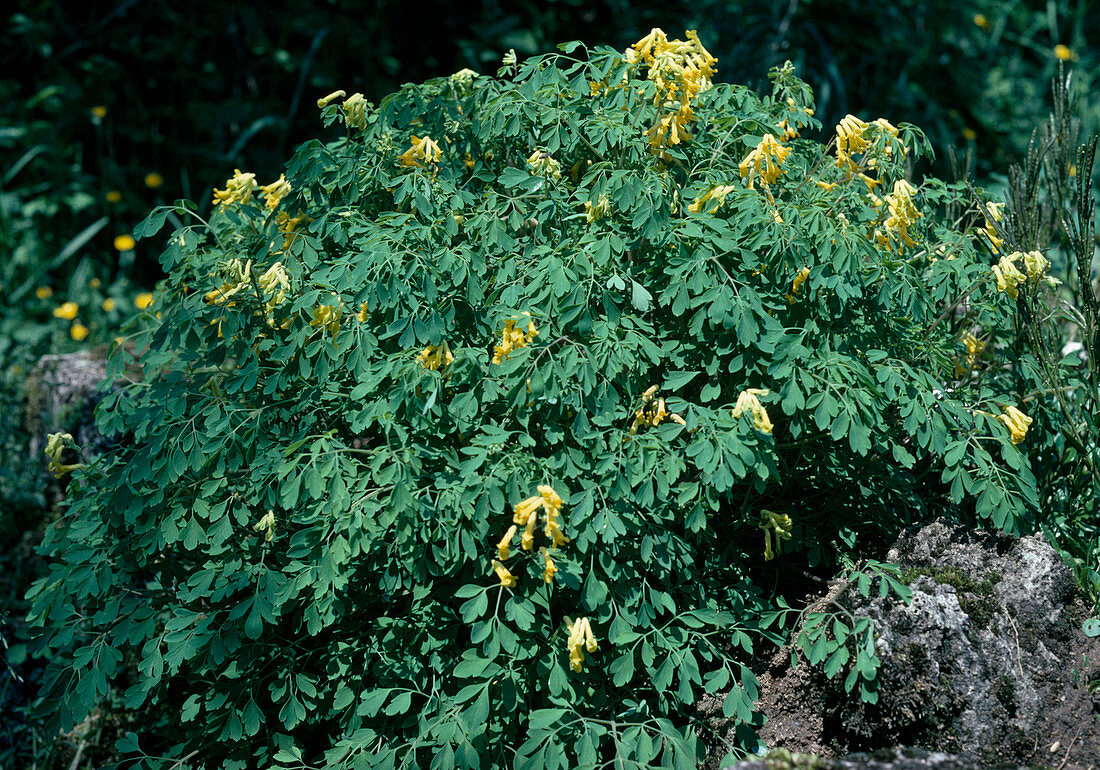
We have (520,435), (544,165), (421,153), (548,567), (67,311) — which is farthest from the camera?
(67,311)

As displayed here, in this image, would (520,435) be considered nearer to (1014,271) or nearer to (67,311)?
(1014,271)

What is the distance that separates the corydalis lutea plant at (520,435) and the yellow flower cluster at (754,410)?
15 mm

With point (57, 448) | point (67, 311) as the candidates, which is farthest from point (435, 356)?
point (67, 311)

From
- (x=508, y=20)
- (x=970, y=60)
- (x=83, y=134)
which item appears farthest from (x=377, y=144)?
(x=970, y=60)

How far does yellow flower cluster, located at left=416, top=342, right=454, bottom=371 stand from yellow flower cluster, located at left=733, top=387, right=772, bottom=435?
2.36 feet

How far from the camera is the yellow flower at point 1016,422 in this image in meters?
Answer: 2.46

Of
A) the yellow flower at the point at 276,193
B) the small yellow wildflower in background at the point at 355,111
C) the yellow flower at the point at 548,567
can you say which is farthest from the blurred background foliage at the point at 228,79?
the yellow flower at the point at 548,567

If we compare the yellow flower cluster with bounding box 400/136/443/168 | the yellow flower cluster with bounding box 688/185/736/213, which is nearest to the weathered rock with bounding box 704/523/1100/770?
the yellow flower cluster with bounding box 688/185/736/213

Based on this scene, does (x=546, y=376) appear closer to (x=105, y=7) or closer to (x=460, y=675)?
(x=460, y=675)

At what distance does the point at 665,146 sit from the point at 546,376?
0.87 m

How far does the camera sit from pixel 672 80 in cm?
255

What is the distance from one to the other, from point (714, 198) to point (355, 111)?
1.09 meters

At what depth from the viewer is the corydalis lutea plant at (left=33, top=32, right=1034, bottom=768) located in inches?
88.6

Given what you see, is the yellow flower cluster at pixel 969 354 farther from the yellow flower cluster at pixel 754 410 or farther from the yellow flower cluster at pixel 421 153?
the yellow flower cluster at pixel 421 153
